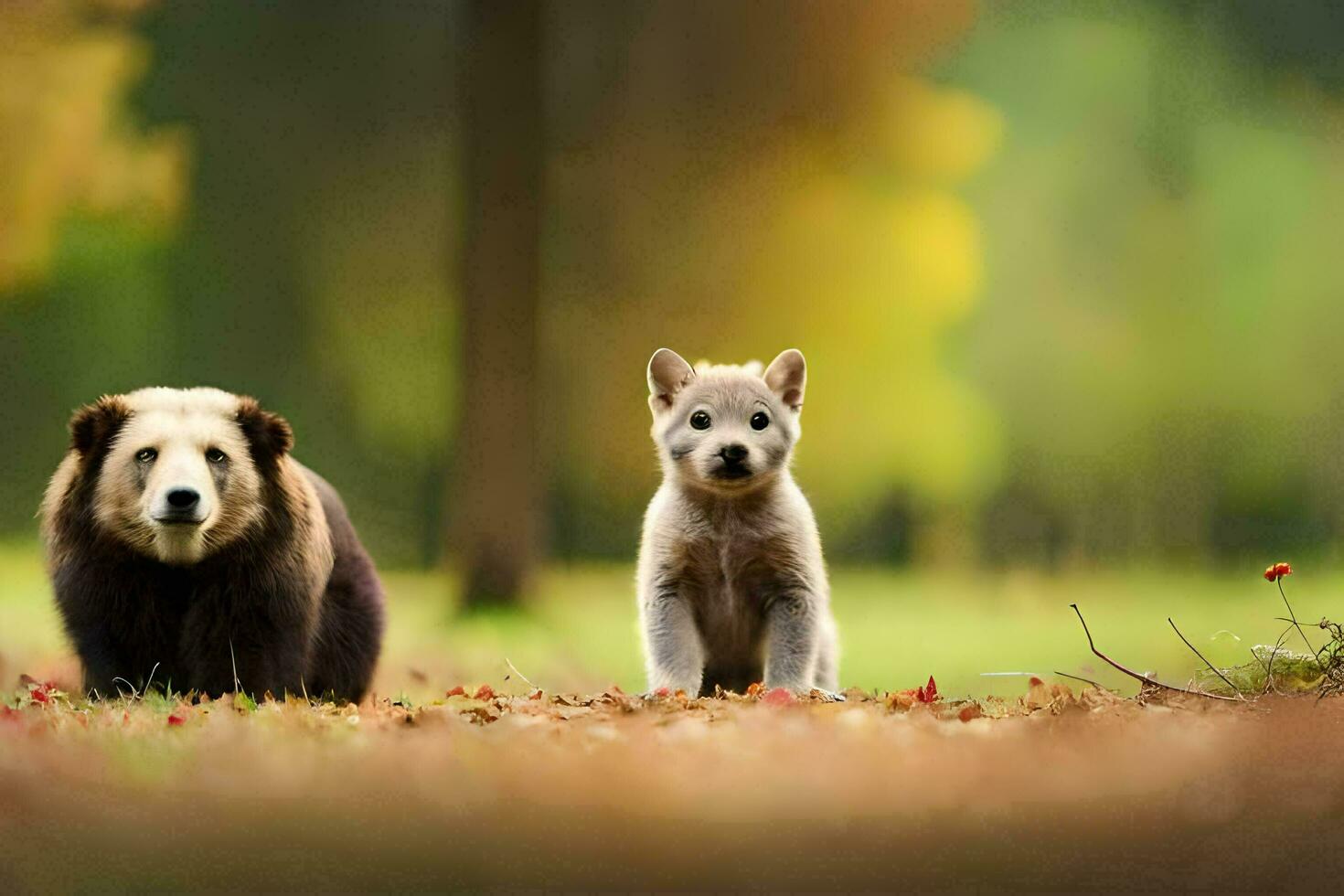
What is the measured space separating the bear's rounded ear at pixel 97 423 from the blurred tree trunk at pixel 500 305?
299cm

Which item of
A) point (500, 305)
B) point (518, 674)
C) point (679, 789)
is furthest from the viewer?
point (500, 305)

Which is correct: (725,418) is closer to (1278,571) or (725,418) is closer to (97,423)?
(1278,571)

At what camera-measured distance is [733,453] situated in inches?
201

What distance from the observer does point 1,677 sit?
6.05 m

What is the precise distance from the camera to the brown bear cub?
16.9 feet

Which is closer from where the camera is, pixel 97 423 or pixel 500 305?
pixel 97 423

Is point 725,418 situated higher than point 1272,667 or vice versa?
point 725,418

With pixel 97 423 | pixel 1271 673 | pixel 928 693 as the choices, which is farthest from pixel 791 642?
pixel 97 423

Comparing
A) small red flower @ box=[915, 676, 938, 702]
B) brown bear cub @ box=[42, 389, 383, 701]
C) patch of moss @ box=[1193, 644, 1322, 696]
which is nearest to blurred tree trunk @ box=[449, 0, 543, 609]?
brown bear cub @ box=[42, 389, 383, 701]

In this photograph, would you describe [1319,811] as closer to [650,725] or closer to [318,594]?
[650,725]

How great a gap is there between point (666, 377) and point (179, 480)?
1806mm

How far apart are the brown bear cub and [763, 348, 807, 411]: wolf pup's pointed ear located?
6.08 ft

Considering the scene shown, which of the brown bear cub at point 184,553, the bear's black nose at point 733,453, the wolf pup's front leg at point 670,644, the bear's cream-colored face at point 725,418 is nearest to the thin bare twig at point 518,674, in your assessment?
the wolf pup's front leg at point 670,644

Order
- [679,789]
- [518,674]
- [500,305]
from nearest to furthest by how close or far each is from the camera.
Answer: [679,789] < [518,674] < [500,305]
